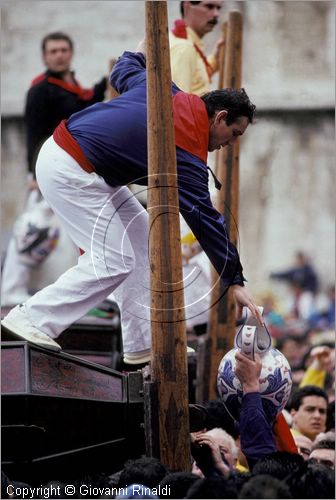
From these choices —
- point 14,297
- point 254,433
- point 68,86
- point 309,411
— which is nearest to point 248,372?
point 254,433

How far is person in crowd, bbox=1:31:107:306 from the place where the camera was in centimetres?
1172

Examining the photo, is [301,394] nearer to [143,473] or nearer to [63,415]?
[63,415]

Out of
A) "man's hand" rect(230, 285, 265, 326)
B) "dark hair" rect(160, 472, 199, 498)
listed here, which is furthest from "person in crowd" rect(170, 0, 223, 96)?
"dark hair" rect(160, 472, 199, 498)

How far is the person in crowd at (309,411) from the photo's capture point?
9.36m

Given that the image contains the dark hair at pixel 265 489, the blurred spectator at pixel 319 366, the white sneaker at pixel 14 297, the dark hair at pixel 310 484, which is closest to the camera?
the dark hair at pixel 265 489

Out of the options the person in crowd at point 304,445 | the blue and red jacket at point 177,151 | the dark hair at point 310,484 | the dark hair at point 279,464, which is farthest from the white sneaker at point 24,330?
the person in crowd at point 304,445

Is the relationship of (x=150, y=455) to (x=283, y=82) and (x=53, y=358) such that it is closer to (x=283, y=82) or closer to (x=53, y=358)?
(x=53, y=358)

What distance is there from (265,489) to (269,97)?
1830cm

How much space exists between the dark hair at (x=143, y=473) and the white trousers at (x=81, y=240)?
0.99 meters

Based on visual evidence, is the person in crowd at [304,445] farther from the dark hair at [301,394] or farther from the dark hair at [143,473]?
the dark hair at [143,473]

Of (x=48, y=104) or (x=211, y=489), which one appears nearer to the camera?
(x=211, y=489)

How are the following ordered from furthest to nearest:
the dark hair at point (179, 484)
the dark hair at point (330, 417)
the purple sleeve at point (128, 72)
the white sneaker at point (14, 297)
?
the white sneaker at point (14, 297) < the dark hair at point (330, 417) < the purple sleeve at point (128, 72) < the dark hair at point (179, 484)

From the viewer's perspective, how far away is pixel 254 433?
7.07m

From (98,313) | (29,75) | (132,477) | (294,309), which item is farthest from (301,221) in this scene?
(132,477)
